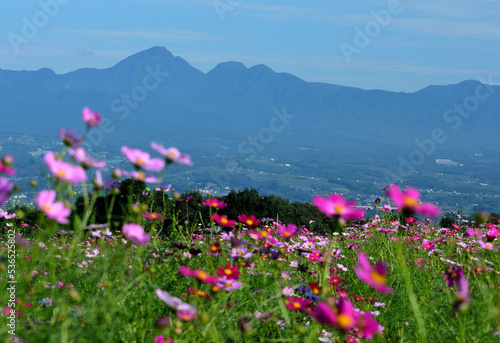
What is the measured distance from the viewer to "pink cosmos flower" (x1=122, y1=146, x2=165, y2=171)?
1.77 metres

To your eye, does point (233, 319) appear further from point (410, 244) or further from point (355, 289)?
point (410, 244)

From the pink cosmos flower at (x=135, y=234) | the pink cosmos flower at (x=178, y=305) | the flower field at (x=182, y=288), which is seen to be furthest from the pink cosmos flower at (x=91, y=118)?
the pink cosmos flower at (x=178, y=305)

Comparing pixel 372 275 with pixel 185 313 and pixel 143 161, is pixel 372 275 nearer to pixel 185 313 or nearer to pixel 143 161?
pixel 185 313

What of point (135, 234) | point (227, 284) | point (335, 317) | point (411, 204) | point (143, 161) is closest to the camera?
point (335, 317)

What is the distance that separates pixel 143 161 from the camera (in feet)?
5.96

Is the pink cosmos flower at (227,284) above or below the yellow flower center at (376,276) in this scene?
below

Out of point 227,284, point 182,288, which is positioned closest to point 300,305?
point 227,284

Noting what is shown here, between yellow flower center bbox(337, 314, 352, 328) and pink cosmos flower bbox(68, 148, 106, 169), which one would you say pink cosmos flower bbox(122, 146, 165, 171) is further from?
yellow flower center bbox(337, 314, 352, 328)

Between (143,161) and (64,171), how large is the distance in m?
0.34

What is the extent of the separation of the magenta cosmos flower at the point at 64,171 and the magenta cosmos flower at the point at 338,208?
834mm

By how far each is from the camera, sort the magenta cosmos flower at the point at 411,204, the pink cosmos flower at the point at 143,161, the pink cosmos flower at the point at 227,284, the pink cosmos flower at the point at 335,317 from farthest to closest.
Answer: the pink cosmos flower at the point at 227,284 → the pink cosmos flower at the point at 143,161 → the magenta cosmos flower at the point at 411,204 → the pink cosmos flower at the point at 335,317

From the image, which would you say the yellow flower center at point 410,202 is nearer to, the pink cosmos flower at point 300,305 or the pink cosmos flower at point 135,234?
the pink cosmos flower at point 300,305

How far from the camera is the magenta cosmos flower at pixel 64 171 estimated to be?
1.52 m

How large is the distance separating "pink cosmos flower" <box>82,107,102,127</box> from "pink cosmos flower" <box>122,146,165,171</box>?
6.5 inches
